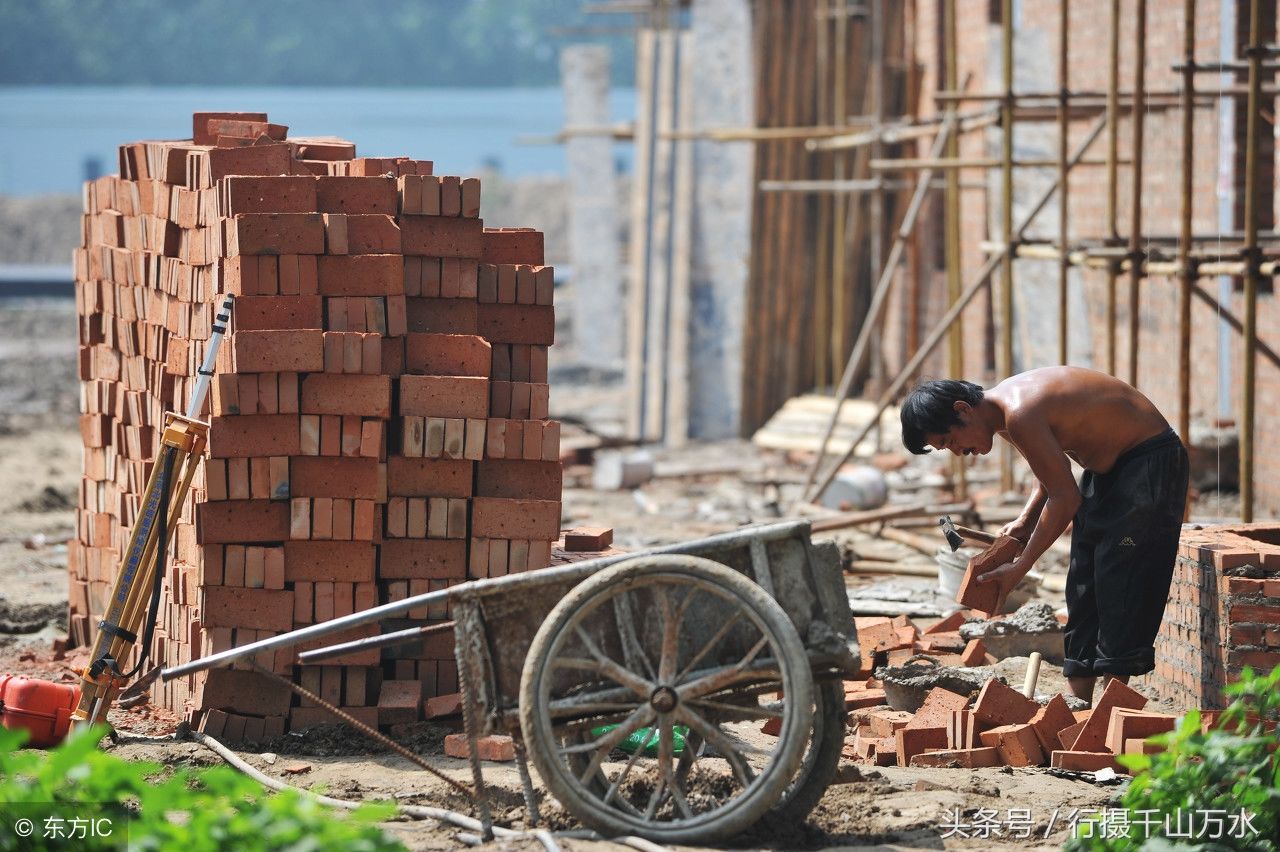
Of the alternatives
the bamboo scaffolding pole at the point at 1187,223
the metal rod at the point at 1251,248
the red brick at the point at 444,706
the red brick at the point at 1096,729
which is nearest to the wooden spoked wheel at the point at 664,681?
the red brick at the point at 1096,729


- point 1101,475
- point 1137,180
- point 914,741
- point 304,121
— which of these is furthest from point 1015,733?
point 304,121

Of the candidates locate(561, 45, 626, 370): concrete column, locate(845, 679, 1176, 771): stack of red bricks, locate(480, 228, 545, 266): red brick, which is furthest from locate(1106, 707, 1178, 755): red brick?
locate(561, 45, 626, 370): concrete column

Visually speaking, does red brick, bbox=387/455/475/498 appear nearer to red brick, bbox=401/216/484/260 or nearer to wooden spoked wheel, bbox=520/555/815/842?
red brick, bbox=401/216/484/260

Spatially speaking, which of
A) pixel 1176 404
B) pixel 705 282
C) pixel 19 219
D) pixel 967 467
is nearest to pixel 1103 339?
pixel 1176 404

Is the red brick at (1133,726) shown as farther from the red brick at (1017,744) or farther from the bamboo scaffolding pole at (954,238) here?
the bamboo scaffolding pole at (954,238)

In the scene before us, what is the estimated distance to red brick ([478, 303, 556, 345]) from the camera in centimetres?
683

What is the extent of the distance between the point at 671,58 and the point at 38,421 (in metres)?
8.78

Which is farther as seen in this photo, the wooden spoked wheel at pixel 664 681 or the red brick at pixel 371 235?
the red brick at pixel 371 235

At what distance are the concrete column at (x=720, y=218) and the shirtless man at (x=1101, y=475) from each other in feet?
36.0

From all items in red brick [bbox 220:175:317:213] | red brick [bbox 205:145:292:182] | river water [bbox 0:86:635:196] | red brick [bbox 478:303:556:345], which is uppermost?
river water [bbox 0:86:635:196]

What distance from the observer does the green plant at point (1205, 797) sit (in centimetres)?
438

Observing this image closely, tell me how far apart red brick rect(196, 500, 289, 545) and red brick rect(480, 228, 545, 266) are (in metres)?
1.41

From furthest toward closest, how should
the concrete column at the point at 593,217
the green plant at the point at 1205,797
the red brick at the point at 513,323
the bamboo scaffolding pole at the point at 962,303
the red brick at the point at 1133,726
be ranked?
1. the concrete column at the point at 593,217
2. the bamboo scaffolding pole at the point at 962,303
3. the red brick at the point at 513,323
4. the red brick at the point at 1133,726
5. the green plant at the point at 1205,797

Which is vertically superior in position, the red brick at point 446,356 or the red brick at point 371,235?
the red brick at point 371,235
